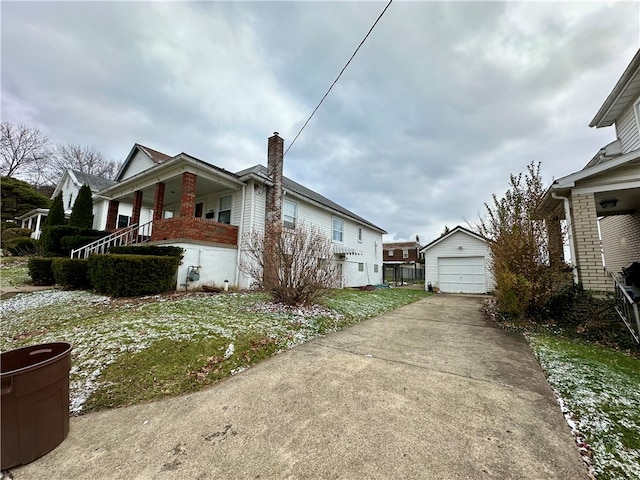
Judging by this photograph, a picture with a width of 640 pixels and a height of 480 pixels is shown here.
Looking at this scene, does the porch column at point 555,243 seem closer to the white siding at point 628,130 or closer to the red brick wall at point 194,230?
the white siding at point 628,130

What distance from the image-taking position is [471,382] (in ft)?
11.4

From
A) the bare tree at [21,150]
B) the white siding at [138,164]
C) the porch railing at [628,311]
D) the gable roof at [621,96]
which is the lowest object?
the porch railing at [628,311]

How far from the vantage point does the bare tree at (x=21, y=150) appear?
1090 inches

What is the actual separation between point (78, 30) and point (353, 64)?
22.0ft

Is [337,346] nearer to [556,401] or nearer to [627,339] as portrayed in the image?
[556,401]

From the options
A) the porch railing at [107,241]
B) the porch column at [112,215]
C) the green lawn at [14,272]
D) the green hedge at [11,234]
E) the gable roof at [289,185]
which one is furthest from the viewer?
the green hedge at [11,234]

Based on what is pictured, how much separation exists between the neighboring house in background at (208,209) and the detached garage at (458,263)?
20.5ft

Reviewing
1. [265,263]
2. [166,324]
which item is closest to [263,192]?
[265,263]

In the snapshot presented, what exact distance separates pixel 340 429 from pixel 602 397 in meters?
3.06

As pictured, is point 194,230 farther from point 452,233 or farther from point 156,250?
point 452,233

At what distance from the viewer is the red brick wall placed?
9.62m

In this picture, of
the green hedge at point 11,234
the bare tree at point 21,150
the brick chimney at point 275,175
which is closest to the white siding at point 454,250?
the brick chimney at point 275,175

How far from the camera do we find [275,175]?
39.4 feet

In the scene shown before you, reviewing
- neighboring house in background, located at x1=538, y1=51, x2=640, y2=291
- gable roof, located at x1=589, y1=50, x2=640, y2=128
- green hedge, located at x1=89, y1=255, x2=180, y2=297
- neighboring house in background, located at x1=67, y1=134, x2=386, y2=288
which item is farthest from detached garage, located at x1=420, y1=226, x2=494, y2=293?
green hedge, located at x1=89, y1=255, x2=180, y2=297
